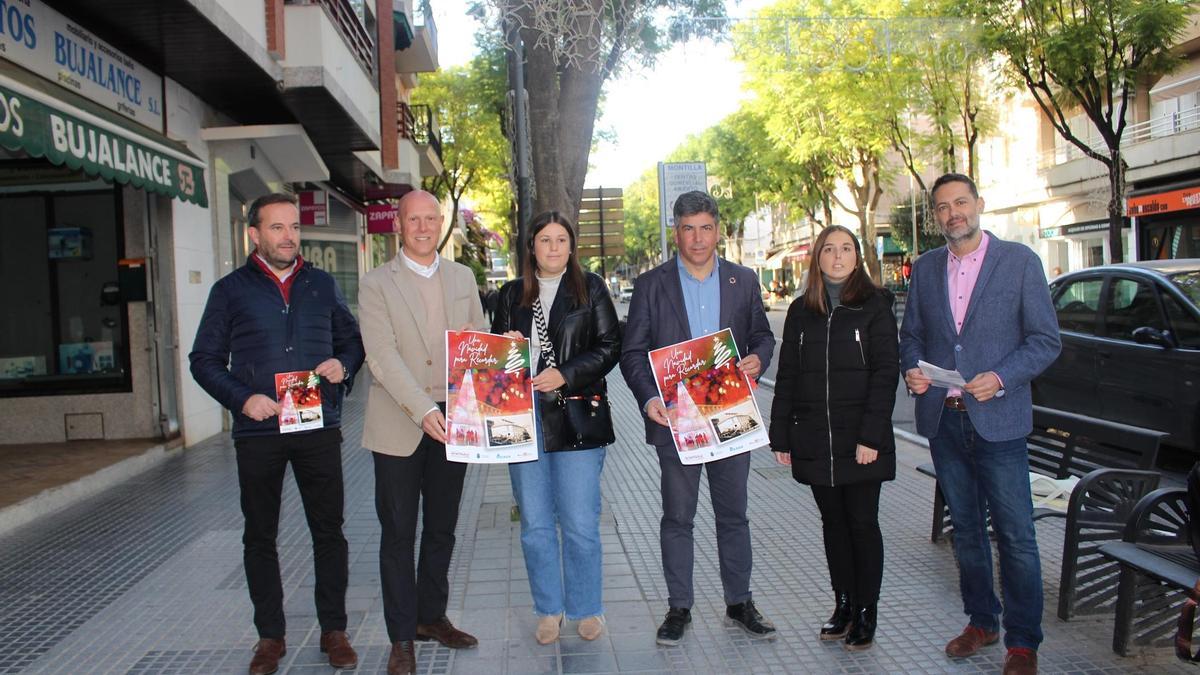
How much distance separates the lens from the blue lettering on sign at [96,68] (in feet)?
26.8

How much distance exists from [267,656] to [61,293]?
27.7 feet

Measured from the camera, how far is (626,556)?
5.73 m

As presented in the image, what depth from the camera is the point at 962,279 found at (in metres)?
4.04

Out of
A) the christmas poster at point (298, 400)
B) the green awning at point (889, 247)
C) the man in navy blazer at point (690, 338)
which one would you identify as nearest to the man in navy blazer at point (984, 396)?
the man in navy blazer at point (690, 338)

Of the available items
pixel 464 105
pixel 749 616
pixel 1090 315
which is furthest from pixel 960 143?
pixel 749 616

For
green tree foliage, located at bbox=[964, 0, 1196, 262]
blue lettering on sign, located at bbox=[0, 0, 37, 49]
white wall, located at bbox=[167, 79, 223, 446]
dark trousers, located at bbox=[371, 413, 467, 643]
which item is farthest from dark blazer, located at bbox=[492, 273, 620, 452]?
green tree foliage, located at bbox=[964, 0, 1196, 262]

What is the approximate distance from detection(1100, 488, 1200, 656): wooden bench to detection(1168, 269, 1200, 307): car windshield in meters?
4.37

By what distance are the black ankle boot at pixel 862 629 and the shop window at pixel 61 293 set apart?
885 cm

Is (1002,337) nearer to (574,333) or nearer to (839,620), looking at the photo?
(839,620)

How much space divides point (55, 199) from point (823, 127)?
2725cm

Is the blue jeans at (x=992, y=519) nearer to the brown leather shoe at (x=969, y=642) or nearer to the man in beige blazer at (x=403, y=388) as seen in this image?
the brown leather shoe at (x=969, y=642)

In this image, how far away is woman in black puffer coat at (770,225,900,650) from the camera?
405 cm

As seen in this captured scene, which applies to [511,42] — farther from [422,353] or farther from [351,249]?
→ [351,249]

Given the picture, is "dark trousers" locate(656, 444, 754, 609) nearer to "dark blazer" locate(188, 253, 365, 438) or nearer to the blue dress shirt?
the blue dress shirt
